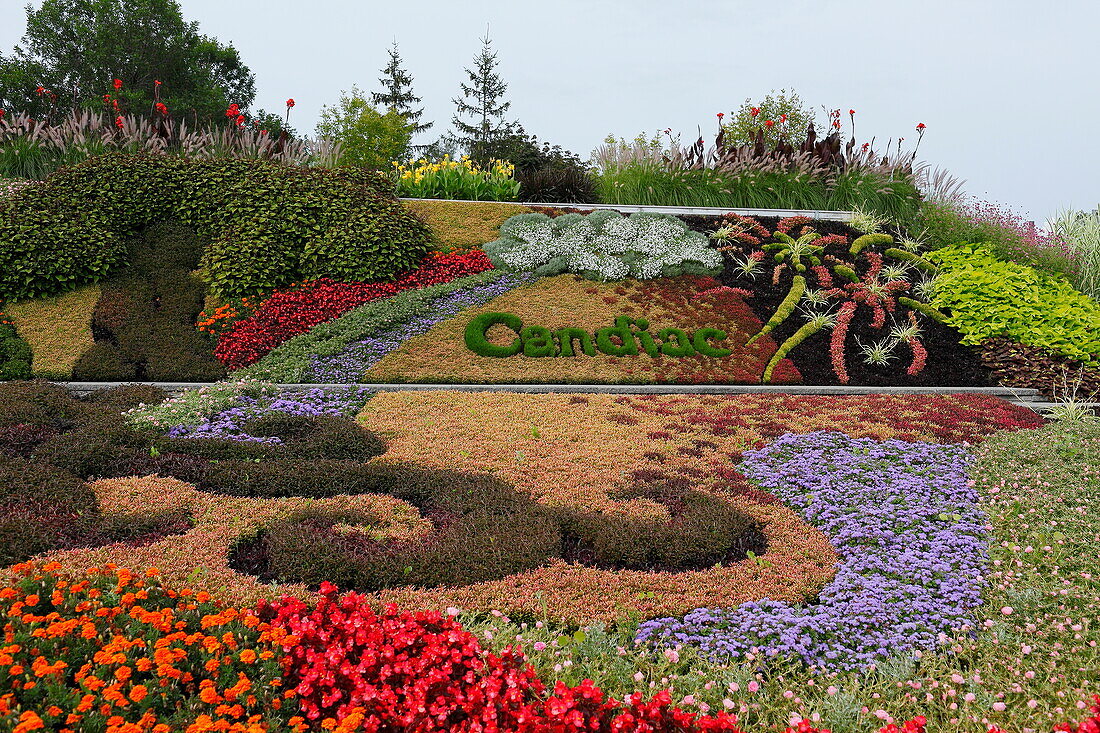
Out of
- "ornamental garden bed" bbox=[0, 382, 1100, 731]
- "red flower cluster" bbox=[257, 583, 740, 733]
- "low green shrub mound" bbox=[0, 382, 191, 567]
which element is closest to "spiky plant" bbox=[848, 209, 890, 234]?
"ornamental garden bed" bbox=[0, 382, 1100, 731]

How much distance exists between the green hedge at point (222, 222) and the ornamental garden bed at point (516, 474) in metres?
0.05

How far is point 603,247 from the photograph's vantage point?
1227 cm

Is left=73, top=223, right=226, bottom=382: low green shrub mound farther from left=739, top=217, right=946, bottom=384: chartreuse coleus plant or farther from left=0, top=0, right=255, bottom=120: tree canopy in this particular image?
left=0, top=0, right=255, bottom=120: tree canopy

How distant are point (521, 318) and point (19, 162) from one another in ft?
32.7

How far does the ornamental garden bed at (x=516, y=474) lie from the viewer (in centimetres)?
334

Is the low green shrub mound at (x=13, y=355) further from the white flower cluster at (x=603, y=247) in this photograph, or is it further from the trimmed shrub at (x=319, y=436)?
the white flower cluster at (x=603, y=247)

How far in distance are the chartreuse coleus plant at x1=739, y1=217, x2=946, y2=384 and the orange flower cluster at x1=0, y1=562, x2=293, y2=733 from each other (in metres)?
8.02

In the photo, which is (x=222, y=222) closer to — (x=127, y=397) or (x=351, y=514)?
(x=127, y=397)

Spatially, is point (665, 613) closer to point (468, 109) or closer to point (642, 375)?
point (642, 375)

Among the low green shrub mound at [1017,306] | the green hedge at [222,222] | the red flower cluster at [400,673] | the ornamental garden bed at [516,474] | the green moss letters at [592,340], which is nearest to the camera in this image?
the red flower cluster at [400,673]

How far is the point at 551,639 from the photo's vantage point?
386 cm

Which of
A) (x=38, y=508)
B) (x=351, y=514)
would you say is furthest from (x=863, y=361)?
(x=38, y=508)

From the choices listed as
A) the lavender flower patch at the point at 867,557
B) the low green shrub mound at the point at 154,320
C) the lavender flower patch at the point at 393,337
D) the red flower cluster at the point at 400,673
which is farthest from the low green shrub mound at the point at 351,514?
the low green shrub mound at the point at 154,320

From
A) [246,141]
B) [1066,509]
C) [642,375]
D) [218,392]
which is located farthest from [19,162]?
[1066,509]
